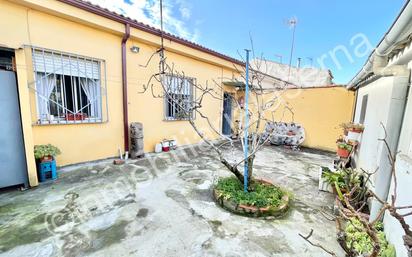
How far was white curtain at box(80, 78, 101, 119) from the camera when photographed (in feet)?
16.2

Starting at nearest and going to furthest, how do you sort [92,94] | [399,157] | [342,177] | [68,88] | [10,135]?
[399,157], [10,135], [342,177], [68,88], [92,94]

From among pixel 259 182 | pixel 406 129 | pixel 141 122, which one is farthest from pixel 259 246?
pixel 141 122

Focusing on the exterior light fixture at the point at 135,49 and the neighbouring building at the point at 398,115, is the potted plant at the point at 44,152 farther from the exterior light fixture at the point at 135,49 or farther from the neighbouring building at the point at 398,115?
the neighbouring building at the point at 398,115

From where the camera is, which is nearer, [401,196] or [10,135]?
[401,196]

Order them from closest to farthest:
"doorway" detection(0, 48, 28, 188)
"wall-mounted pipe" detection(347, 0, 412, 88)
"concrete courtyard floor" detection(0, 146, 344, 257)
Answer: "wall-mounted pipe" detection(347, 0, 412, 88)
"concrete courtyard floor" detection(0, 146, 344, 257)
"doorway" detection(0, 48, 28, 188)

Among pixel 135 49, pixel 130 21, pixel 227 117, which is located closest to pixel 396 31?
pixel 130 21

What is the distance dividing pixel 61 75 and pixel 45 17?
3.89 ft

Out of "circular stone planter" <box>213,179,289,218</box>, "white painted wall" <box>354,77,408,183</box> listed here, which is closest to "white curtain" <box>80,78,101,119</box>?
"circular stone planter" <box>213,179,289,218</box>

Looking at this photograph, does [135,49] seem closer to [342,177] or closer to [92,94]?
[92,94]

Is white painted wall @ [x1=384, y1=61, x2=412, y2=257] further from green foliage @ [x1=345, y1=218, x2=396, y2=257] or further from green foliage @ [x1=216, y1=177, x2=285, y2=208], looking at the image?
green foliage @ [x1=216, y1=177, x2=285, y2=208]

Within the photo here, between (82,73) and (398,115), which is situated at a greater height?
(82,73)

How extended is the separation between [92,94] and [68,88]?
519mm

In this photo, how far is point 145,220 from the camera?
280 cm

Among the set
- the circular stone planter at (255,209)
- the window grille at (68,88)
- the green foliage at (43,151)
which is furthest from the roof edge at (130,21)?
the circular stone planter at (255,209)
